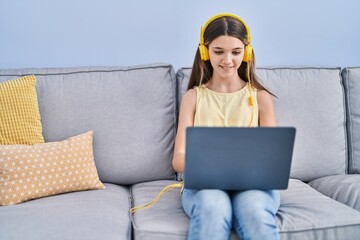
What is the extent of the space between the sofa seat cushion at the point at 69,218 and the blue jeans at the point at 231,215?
0.76 feet

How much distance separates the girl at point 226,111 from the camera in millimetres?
1261

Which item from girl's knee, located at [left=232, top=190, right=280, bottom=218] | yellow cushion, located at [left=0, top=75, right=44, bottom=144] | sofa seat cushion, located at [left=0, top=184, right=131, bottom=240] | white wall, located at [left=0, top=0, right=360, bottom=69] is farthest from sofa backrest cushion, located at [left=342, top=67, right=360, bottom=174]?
yellow cushion, located at [left=0, top=75, right=44, bottom=144]

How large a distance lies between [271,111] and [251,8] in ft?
2.13

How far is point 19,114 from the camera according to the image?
5.39ft

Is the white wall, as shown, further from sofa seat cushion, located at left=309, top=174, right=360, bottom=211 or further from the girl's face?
sofa seat cushion, located at left=309, top=174, right=360, bottom=211

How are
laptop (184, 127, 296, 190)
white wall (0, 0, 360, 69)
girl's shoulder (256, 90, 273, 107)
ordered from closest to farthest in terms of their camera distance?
laptop (184, 127, 296, 190)
girl's shoulder (256, 90, 273, 107)
white wall (0, 0, 360, 69)

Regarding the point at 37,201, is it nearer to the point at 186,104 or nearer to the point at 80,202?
the point at 80,202

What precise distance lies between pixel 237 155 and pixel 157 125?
650 millimetres

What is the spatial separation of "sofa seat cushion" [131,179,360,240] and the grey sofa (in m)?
0.01

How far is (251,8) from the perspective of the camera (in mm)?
2115

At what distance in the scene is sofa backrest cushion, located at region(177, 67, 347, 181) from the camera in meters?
1.85

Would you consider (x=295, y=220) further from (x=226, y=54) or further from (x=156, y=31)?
(x=156, y=31)

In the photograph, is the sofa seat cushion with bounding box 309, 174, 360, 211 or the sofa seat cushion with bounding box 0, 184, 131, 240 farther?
the sofa seat cushion with bounding box 309, 174, 360, 211

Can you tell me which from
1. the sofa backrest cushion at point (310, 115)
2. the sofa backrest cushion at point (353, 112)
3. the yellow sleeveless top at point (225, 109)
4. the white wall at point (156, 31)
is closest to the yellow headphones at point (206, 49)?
the yellow sleeveless top at point (225, 109)
